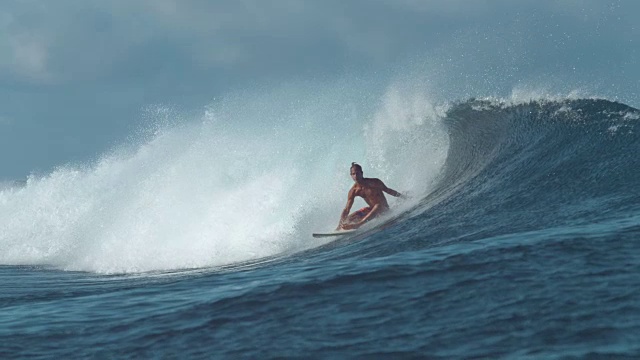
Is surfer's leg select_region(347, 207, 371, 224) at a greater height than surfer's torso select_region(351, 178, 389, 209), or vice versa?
surfer's torso select_region(351, 178, 389, 209)

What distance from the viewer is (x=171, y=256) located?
1502 cm

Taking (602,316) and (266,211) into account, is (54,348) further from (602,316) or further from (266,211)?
(266,211)

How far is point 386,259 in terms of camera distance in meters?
7.79

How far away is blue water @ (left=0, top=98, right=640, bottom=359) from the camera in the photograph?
A: 529 cm

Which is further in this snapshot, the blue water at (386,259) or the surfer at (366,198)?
the surfer at (366,198)

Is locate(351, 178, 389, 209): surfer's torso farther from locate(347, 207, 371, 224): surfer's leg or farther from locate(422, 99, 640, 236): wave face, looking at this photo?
locate(422, 99, 640, 236): wave face

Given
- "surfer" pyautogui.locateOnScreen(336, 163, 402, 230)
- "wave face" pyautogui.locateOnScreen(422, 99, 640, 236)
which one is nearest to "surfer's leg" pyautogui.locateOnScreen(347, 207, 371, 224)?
"surfer" pyautogui.locateOnScreen(336, 163, 402, 230)

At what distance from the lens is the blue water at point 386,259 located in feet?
17.4

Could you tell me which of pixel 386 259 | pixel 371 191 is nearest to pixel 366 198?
pixel 371 191

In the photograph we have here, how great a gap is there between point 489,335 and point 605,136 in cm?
984

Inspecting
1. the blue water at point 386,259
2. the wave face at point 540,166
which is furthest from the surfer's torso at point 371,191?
the wave face at point 540,166

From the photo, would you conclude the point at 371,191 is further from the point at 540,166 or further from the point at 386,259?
the point at 386,259

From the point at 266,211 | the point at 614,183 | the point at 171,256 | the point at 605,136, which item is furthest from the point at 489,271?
the point at 266,211

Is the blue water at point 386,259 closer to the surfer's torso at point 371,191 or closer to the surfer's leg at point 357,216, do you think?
the surfer's torso at point 371,191
